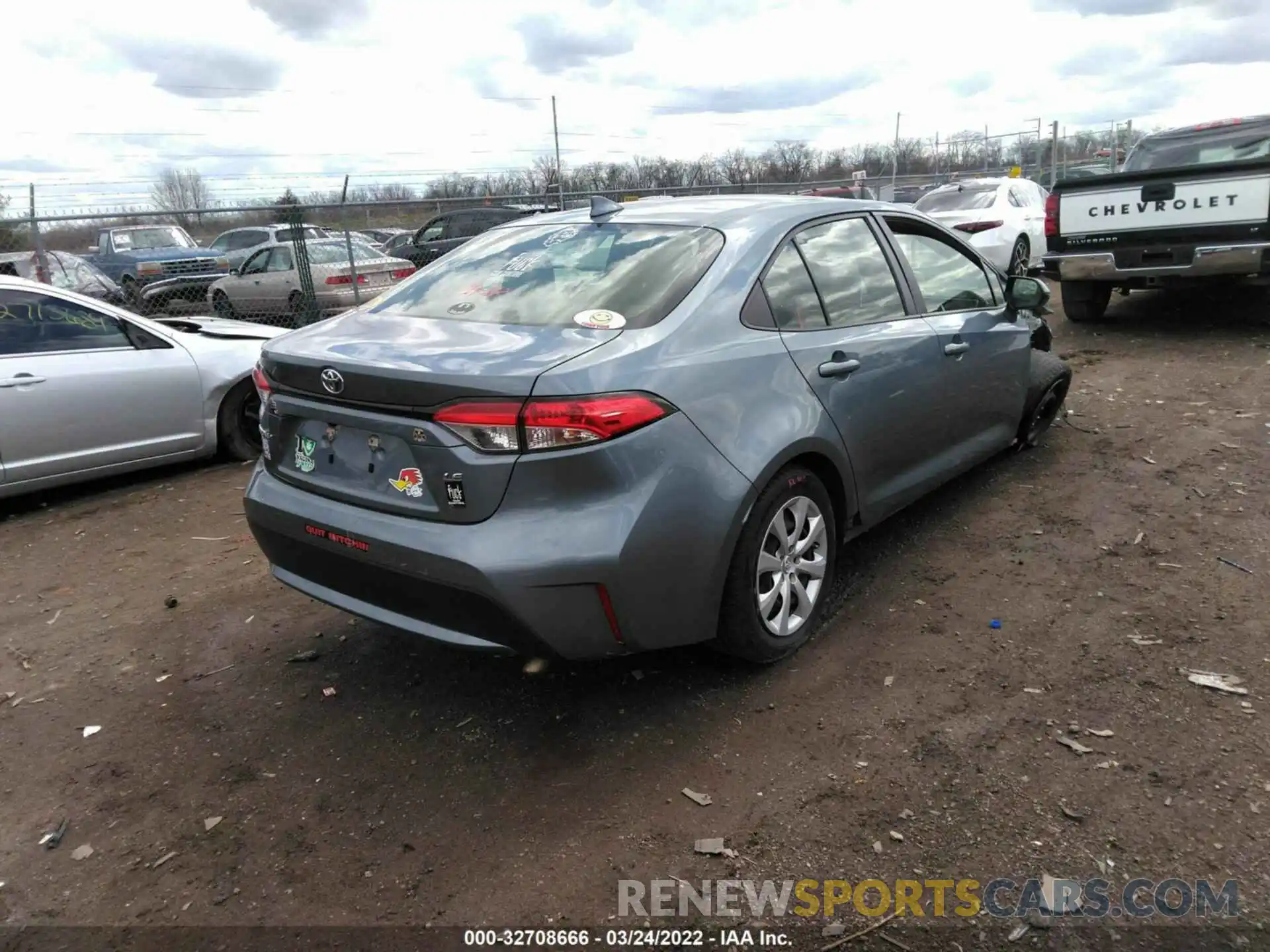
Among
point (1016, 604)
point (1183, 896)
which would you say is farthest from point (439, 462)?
point (1016, 604)

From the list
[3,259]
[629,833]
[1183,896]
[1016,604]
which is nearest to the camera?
[1183,896]

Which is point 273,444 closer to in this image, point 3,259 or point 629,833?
point 629,833

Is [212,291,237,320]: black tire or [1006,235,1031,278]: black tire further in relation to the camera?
[212,291,237,320]: black tire

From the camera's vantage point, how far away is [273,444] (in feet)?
10.5

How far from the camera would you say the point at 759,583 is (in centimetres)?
320

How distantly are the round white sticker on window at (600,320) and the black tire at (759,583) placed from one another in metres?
0.75

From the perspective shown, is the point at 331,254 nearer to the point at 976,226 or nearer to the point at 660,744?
the point at 976,226

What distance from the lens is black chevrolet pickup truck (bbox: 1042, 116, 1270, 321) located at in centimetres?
751

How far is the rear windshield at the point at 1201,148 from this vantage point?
884 cm

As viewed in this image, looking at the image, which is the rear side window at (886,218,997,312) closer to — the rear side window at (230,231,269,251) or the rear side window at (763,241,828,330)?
the rear side window at (763,241,828,330)

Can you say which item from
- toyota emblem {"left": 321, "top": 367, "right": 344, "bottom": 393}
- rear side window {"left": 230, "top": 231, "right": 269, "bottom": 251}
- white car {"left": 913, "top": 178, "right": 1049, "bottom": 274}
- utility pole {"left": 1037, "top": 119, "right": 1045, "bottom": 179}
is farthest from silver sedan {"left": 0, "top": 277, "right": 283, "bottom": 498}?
utility pole {"left": 1037, "top": 119, "right": 1045, "bottom": 179}

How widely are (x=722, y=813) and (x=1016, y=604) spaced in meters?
1.82

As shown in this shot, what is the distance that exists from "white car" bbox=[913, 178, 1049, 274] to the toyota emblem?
32.8 ft

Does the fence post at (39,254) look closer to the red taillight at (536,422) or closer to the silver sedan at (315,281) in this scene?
the silver sedan at (315,281)
